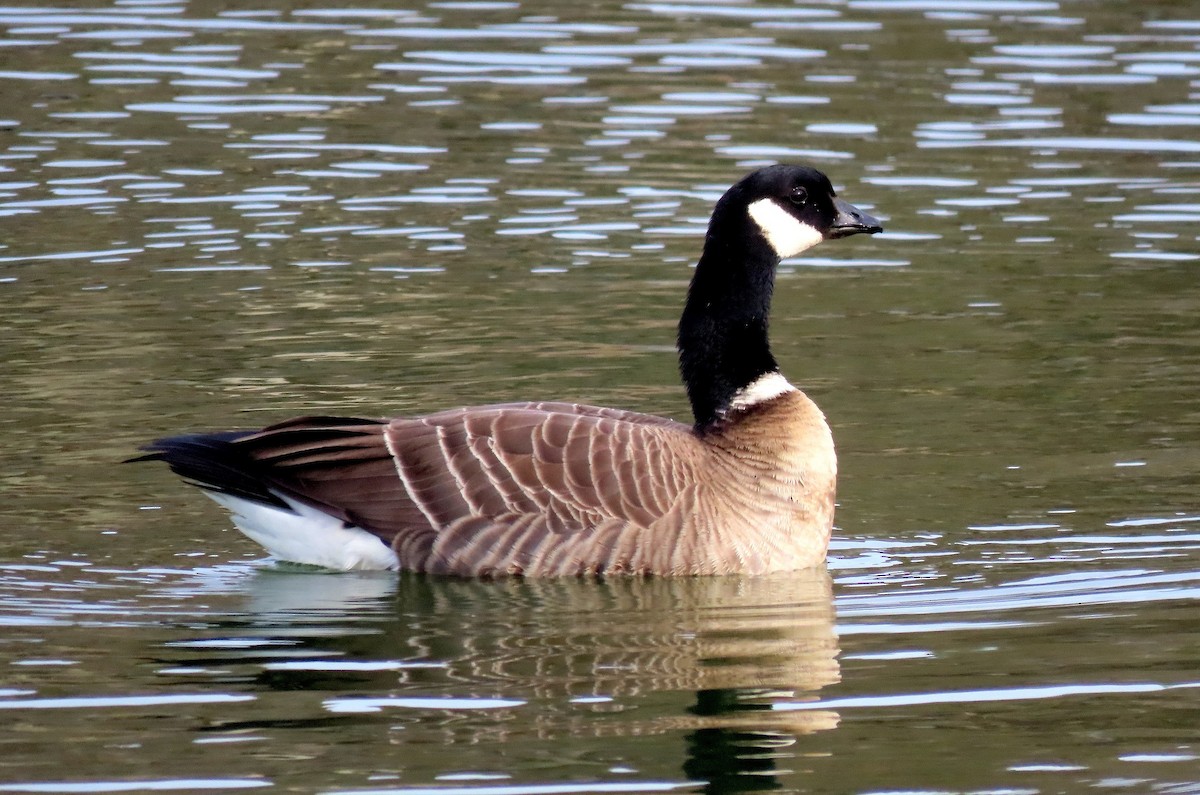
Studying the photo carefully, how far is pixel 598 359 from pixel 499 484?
3.83m

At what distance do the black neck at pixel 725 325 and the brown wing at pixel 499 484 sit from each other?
1.75 ft

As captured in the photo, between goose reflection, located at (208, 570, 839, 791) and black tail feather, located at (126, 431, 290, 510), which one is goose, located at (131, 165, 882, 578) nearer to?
black tail feather, located at (126, 431, 290, 510)

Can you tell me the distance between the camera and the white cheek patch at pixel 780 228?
11656 mm

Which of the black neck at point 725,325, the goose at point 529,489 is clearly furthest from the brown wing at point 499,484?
the black neck at point 725,325

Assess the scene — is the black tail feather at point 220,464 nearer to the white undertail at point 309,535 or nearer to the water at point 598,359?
the white undertail at point 309,535

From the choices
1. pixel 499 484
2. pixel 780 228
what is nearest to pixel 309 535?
pixel 499 484

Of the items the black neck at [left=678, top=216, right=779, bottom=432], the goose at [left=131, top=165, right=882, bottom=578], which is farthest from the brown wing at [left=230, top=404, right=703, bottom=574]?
the black neck at [left=678, top=216, right=779, bottom=432]

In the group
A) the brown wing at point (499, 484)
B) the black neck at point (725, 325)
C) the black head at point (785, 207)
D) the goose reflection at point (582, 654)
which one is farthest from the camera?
the black head at point (785, 207)

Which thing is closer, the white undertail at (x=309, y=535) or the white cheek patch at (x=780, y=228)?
the white undertail at (x=309, y=535)

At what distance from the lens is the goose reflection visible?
8.41m

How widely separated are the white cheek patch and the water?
5.26ft

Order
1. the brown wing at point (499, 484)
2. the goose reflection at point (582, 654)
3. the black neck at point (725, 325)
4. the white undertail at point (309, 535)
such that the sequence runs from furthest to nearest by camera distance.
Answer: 1. the black neck at point (725, 325)
2. the white undertail at point (309, 535)
3. the brown wing at point (499, 484)
4. the goose reflection at point (582, 654)

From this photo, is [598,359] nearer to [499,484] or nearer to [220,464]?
[499,484]

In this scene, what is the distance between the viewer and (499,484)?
10828mm
